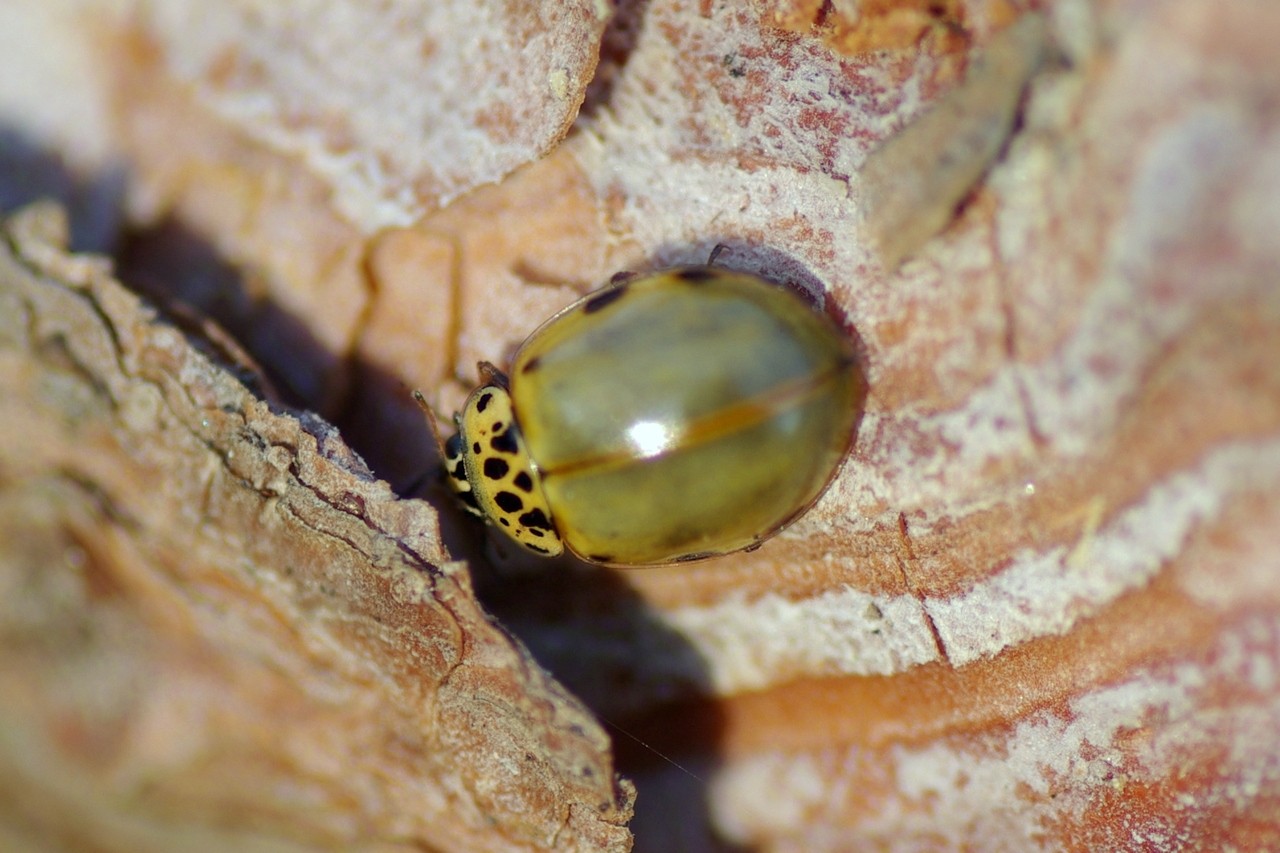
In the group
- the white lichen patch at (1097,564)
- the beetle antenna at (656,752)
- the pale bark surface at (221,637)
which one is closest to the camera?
→ the white lichen patch at (1097,564)

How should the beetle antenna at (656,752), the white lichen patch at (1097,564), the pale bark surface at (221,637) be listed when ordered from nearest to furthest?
the white lichen patch at (1097,564), the pale bark surface at (221,637), the beetle antenna at (656,752)

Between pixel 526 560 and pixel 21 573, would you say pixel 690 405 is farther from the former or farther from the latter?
pixel 21 573

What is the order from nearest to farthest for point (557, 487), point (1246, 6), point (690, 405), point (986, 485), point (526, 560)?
point (1246, 6), point (986, 485), point (690, 405), point (557, 487), point (526, 560)

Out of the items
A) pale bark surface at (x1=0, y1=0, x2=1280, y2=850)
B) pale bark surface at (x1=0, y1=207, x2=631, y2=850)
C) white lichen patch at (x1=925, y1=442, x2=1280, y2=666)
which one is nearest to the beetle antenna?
pale bark surface at (x1=0, y1=0, x2=1280, y2=850)

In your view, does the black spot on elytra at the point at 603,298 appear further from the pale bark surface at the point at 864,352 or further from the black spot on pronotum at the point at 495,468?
the black spot on pronotum at the point at 495,468

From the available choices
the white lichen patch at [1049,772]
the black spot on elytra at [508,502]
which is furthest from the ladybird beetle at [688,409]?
the white lichen patch at [1049,772]

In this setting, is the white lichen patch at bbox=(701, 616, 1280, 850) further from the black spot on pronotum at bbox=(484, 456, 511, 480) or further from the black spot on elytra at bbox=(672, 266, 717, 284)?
the black spot on elytra at bbox=(672, 266, 717, 284)

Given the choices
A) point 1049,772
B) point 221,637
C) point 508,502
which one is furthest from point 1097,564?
point 221,637

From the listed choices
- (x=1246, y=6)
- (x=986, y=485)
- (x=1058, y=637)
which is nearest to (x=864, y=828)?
(x=1058, y=637)
